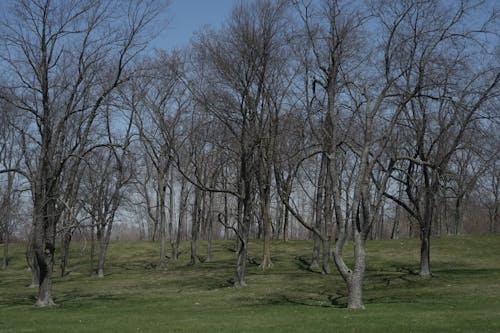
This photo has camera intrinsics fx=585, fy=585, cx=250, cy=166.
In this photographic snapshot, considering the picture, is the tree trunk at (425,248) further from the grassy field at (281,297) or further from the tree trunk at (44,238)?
the tree trunk at (44,238)

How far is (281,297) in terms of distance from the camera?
78.5ft

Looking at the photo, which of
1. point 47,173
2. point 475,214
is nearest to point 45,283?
point 47,173

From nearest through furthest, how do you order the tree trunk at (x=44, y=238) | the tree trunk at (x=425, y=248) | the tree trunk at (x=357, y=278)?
1. the tree trunk at (x=357, y=278)
2. the tree trunk at (x=44, y=238)
3. the tree trunk at (x=425, y=248)

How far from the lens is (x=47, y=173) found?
70.6 ft

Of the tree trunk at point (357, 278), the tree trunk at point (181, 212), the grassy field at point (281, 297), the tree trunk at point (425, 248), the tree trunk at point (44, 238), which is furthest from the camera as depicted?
the tree trunk at point (181, 212)

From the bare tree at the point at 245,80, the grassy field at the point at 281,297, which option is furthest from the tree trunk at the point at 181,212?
the bare tree at the point at 245,80

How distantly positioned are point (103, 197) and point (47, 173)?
18.5 m

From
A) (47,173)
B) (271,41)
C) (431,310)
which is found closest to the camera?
(431,310)

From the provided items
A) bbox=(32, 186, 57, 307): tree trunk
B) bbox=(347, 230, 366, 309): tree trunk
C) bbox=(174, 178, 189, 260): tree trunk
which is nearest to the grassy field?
bbox=(347, 230, 366, 309): tree trunk

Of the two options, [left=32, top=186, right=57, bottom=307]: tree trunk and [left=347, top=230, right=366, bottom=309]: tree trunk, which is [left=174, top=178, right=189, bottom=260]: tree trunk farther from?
[left=347, top=230, right=366, bottom=309]: tree trunk

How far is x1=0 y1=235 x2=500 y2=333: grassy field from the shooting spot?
586 inches

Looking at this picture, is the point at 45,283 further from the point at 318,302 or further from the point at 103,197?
the point at 103,197

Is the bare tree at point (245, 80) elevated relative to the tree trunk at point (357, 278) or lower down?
elevated

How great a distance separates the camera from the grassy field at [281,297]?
48.8 ft
